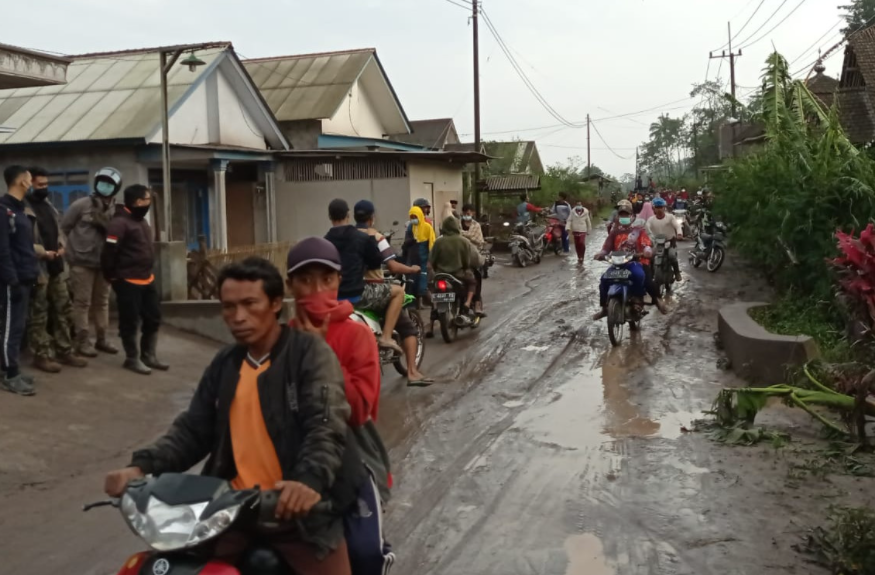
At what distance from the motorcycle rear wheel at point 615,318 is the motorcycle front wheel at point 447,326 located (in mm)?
2101

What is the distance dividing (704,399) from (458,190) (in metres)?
17.5

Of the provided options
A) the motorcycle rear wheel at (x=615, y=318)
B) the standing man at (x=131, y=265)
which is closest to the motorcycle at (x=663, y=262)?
the motorcycle rear wheel at (x=615, y=318)

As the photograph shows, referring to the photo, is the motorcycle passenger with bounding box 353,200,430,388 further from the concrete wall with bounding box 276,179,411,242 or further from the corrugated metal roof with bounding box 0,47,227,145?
the concrete wall with bounding box 276,179,411,242

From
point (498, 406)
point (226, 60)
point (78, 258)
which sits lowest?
point (498, 406)

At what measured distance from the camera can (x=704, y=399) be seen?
8641 mm

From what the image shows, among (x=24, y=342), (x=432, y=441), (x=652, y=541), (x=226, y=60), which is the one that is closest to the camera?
(x=652, y=541)

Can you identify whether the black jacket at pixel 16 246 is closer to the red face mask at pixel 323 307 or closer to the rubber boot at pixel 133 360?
the rubber boot at pixel 133 360

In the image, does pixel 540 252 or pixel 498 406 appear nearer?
pixel 498 406

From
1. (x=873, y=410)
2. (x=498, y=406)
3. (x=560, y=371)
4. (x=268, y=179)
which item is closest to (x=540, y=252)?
(x=268, y=179)

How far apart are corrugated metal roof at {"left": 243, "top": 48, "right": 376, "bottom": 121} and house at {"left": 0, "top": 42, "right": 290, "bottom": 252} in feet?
11.3

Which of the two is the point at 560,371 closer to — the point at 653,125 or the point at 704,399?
the point at 704,399

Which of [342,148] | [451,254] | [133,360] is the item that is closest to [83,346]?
[133,360]

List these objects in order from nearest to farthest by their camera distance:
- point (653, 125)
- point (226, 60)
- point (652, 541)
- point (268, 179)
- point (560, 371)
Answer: point (652, 541)
point (560, 371)
point (226, 60)
point (268, 179)
point (653, 125)

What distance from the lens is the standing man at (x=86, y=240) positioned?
928 cm
